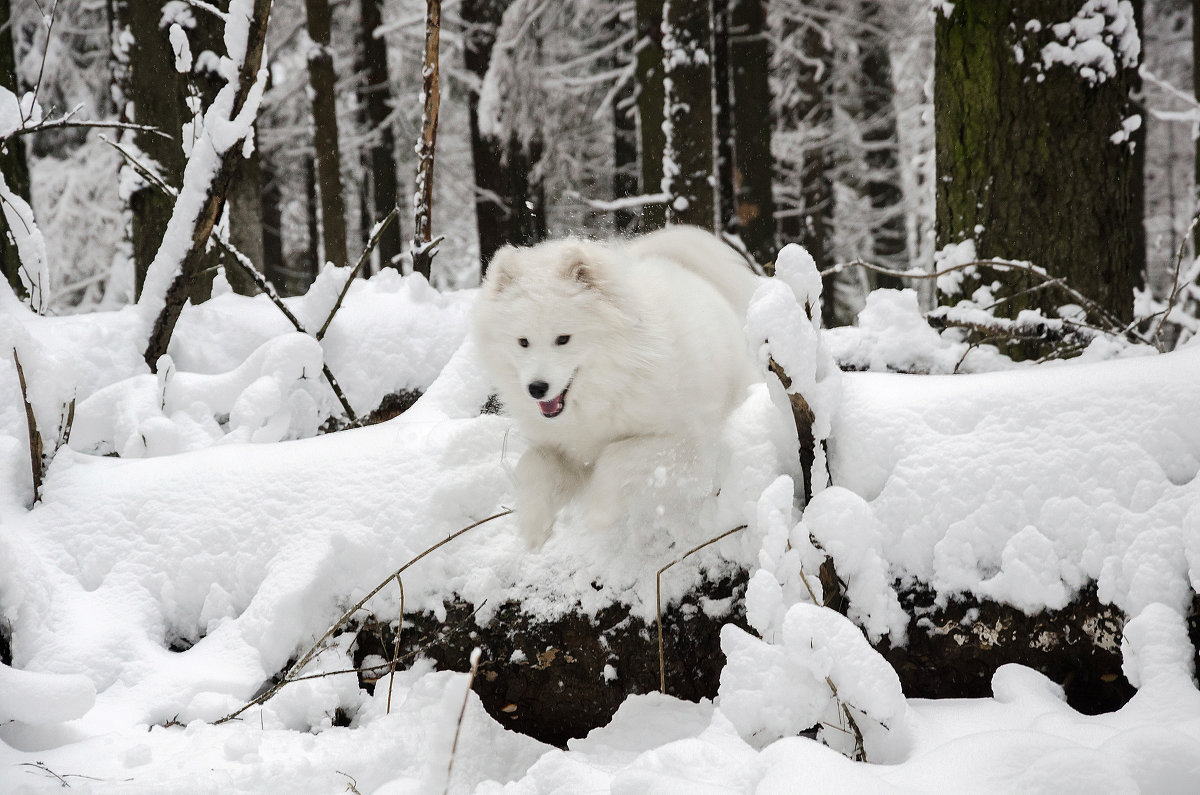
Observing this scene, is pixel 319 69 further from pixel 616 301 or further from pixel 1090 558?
pixel 1090 558

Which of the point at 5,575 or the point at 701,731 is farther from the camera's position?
the point at 5,575

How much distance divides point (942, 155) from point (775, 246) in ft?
20.0

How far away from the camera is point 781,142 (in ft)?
40.8

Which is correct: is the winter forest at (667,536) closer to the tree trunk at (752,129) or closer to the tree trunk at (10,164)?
the tree trunk at (10,164)

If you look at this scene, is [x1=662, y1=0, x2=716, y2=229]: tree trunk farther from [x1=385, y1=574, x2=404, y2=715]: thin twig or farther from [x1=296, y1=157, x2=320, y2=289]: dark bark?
[x1=296, y1=157, x2=320, y2=289]: dark bark

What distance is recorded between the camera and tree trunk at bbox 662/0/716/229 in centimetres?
714

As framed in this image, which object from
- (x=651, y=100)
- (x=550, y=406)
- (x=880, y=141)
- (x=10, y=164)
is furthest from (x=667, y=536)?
(x=880, y=141)

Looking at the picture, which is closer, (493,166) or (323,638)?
(323,638)

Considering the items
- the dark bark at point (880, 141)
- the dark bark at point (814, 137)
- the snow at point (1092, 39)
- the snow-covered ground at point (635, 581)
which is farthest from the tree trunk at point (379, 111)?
the snow-covered ground at point (635, 581)

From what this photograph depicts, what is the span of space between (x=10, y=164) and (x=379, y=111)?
6.23 m

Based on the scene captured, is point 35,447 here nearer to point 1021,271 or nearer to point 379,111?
point 1021,271

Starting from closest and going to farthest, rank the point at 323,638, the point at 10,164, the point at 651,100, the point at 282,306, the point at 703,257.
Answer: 1. the point at 323,638
2. the point at 703,257
3. the point at 282,306
4. the point at 10,164
5. the point at 651,100

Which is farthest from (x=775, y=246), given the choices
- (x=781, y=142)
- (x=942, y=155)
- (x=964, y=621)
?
(x=964, y=621)

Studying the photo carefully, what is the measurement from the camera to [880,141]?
1380 centimetres
